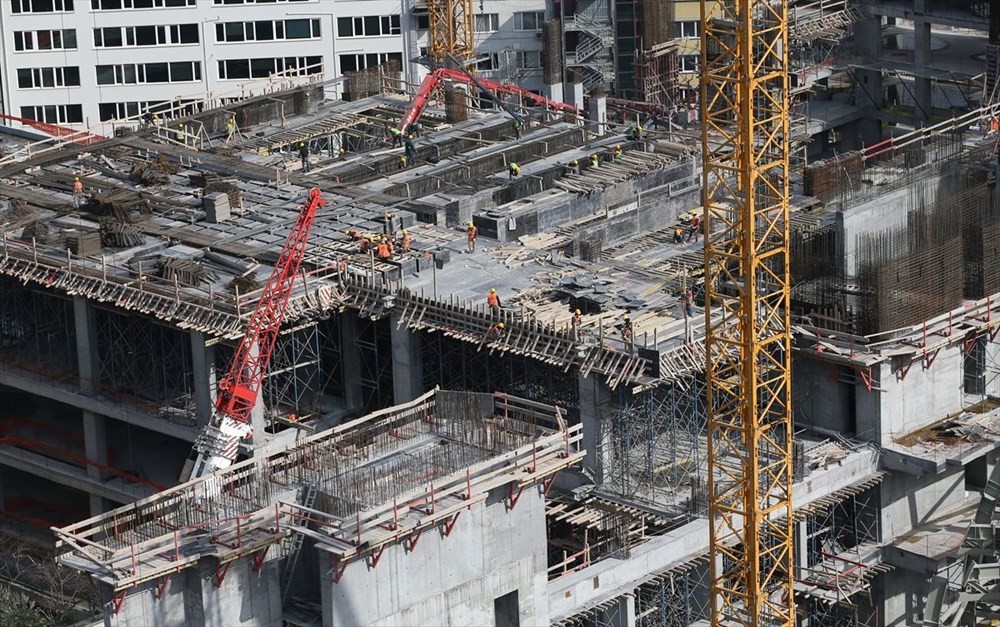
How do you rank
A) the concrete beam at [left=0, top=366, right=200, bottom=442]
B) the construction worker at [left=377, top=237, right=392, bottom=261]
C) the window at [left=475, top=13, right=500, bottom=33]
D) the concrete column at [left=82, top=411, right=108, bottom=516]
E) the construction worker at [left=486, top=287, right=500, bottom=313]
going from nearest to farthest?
the construction worker at [left=486, top=287, right=500, bottom=313]
the construction worker at [left=377, top=237, right=392, bottom=261]
the concrete beam at [left=0, top=366, right=200, bottom=442]
the concrete column at [left=82, top=411, right=108, bottom=516]
the window at [left=475, top=13, right=500, bottom=33]

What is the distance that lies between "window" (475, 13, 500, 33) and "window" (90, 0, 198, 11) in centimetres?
2025

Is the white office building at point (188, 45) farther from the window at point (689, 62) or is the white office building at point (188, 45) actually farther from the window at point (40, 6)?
the window at point (689, 62)

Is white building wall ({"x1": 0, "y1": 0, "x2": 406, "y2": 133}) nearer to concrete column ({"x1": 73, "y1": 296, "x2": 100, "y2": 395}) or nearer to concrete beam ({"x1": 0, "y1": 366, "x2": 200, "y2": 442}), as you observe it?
concrete beam ({"x1": 0, "y1": 366, "x2": 200, "y2": 442})

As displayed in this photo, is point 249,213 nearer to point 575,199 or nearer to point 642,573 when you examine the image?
point 575,199

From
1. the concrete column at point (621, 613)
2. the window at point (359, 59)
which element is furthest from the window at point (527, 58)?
the concrete column at point (621, 613)

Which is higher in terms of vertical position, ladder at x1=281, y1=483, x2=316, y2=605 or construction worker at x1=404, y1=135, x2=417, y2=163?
construction worker at x1=404, y1=135, x2=417, y2=163

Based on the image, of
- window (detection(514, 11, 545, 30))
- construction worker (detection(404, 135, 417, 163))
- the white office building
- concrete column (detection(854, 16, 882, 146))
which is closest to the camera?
construction worker (detection(404, 135, 417, 163))

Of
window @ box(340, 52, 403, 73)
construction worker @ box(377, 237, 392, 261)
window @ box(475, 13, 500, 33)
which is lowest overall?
construction worker @ box(377, 237, 392, 261)

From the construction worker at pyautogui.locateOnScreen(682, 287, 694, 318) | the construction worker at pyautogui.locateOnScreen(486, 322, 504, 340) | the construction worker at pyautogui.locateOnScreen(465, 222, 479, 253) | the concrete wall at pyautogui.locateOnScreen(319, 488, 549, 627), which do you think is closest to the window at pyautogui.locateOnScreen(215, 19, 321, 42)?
the construction worker at pyautogui.locateOnScreen(465, 222, 479, 253)

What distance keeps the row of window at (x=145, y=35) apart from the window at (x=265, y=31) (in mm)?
2090

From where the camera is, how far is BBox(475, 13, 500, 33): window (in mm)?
196625

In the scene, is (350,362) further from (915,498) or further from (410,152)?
(915,498)

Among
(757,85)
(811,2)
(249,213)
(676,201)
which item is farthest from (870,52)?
(757,85)

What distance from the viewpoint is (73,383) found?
14050cm
